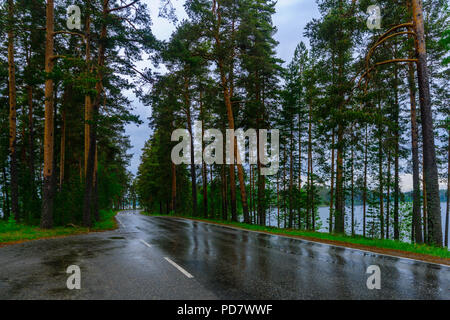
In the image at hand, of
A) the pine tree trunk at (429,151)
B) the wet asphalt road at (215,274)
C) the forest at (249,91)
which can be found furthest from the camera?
the forest at (249,91)

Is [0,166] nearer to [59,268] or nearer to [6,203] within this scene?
[6,203]

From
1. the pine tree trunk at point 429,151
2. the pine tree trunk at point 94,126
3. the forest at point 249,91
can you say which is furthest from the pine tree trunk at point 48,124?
the pine tree trunk at point 429,151

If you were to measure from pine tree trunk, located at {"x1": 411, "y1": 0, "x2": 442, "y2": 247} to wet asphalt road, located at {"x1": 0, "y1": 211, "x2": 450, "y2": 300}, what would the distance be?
162 inches

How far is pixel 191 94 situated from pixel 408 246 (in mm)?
23343

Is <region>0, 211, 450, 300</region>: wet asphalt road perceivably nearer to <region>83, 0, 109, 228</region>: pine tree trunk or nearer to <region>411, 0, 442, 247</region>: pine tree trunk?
<region>411, 0, 442, 247</region>: pine tree trunk

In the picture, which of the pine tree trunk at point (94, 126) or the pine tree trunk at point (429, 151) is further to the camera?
the pine tree trunk at point (94, 126)

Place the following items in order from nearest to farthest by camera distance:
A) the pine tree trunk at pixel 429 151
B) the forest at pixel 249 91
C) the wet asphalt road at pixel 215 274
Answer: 1. the wet asphalt road at pixel 215 274
2. the pine tree trunk at pixel 429 151
3. the forest at pixel 249 91

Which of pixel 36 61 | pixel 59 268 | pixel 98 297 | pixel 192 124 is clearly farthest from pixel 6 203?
pixel 98 297

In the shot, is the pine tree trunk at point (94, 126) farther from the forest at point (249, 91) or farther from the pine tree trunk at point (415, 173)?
the pine tree trunk at point (415, 173)

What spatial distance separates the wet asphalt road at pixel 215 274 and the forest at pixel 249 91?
19.6 feet

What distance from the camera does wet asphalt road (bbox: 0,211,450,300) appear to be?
434cm

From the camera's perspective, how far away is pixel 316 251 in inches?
327

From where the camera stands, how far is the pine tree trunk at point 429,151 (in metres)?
9.85

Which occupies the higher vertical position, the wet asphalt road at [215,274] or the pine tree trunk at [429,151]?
the pine tree trunk at [429,151]
